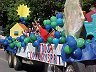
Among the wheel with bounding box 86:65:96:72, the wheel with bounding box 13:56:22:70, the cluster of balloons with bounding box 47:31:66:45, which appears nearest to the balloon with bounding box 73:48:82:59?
the wheel with bounding box 86:65:96:72

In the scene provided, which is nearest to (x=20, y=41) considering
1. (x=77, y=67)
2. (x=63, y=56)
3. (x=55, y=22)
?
(x=55, y=22)

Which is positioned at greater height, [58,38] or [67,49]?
[58,38]

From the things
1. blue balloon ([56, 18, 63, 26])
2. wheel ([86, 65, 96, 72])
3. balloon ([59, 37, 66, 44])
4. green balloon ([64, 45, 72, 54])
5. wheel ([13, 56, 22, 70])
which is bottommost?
wheel ([86, 65, 96, 72])

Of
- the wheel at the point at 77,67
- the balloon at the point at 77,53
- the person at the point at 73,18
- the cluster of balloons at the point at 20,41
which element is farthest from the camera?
the cluster of balloons at the point at 20,41

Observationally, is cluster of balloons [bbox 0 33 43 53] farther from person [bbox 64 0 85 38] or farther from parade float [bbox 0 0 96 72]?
person [bbox 64 0 85 38]

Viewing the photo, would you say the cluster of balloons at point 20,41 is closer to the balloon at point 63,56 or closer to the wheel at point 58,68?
the wheel at point 58,68

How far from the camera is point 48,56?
1198cm

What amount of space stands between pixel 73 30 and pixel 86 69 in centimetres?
142

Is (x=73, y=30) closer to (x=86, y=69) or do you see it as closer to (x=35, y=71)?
(x=86, y=69)

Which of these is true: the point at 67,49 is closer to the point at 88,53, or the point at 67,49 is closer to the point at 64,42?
the point at 88,53

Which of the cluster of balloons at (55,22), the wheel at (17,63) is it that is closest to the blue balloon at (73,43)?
the cluster of balloons at (55,22)

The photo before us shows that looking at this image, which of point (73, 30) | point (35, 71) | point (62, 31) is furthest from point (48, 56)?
point (35, 71)

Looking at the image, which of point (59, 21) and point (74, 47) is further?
point (59, 21)

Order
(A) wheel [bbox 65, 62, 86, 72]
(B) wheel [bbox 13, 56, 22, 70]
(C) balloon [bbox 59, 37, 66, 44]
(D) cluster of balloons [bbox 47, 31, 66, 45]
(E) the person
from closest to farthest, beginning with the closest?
(A) wheel [bbox 65, 62, 86, 72] → (E) the person → (C) balloon [bbox 59, 37, 66, 44] → (D) cluster of balloons [bbox 47, 31, 66, 45] → (B) wheel [bbox 13, 56, 22, 70]
